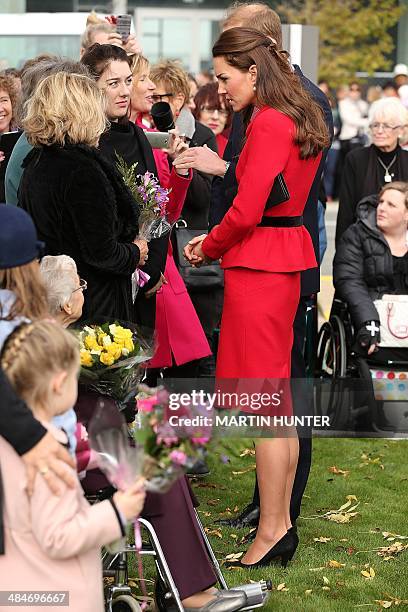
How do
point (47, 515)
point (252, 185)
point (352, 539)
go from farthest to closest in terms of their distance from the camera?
point (352, 539), point (252, 185), point (47, 515)

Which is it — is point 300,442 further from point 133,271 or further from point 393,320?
point 393,320

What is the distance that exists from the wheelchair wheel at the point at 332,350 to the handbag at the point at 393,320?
13.5 inches

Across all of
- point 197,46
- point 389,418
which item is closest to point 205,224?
point 389,418

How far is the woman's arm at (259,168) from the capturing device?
16.2 ft

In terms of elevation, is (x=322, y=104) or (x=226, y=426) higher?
(x=322, y=104)

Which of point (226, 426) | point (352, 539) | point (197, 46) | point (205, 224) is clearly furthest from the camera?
point (197, 46)

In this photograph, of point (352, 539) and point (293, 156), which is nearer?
point (293, 156)

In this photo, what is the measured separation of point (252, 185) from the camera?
4953 millimetres

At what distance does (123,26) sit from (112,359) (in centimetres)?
359

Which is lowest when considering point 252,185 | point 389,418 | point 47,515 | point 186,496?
point 389,418

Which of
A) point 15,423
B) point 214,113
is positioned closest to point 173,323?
point 214,113

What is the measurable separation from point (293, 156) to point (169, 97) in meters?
3.08

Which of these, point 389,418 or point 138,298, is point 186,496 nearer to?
point 138,298

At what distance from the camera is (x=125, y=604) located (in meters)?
4.31
